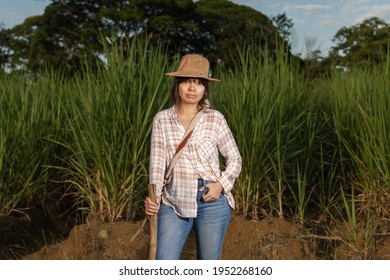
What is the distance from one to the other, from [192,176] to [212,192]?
127 millimetres

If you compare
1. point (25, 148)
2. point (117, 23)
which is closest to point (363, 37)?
point (117, 23)

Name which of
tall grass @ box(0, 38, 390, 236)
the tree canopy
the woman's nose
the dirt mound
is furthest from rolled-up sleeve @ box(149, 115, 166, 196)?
the tree canopy

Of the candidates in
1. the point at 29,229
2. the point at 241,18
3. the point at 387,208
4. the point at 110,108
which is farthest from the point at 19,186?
the point at 241,18

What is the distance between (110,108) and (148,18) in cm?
2407

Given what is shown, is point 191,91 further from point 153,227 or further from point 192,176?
point 153,227

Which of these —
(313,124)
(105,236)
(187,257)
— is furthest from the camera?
(313,124)

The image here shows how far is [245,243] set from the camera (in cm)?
425

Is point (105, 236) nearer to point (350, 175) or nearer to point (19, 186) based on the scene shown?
point (19, 186)

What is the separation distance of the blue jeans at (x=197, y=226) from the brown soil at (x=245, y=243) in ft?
4.08

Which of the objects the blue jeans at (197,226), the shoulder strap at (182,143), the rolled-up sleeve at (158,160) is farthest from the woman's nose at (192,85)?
the blue jeans at (197,226)

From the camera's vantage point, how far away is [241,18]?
3030cm

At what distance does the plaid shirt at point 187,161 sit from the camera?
277 cm

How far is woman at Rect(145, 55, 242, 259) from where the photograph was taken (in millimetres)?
2766

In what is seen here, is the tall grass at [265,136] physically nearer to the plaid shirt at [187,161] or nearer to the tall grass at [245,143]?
the tall grass at [245,143]
